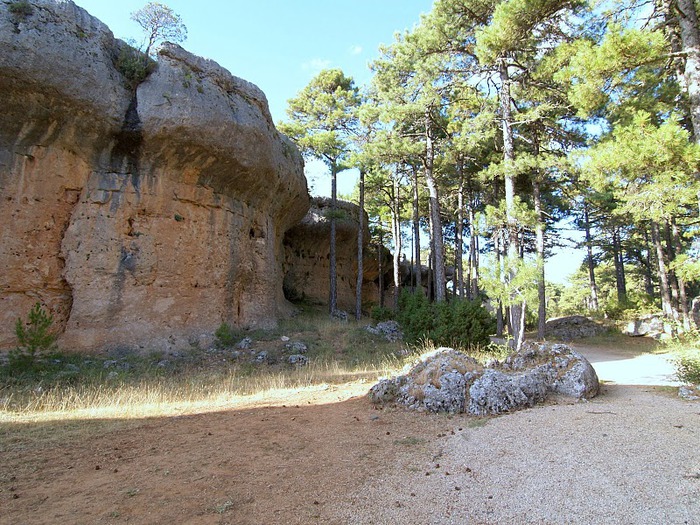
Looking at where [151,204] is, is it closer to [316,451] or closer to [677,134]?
[316,451]

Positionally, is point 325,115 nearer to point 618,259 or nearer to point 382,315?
point 382,315

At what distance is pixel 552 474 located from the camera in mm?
3264

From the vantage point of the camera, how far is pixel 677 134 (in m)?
6.79

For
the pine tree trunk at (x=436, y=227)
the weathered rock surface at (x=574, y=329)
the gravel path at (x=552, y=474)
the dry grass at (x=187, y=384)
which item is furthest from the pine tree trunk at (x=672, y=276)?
the gravel path at (x=552, y=474)

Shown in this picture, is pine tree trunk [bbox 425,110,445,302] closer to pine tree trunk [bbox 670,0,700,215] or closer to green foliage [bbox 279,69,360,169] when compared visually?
green foliage [bbox 279,69,360,169]

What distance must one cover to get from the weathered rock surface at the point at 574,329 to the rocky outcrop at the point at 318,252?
40.2ft

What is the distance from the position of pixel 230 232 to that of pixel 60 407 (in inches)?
313

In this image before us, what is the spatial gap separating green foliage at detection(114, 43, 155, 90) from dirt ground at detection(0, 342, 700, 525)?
932cm

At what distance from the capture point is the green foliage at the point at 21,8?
356 inches

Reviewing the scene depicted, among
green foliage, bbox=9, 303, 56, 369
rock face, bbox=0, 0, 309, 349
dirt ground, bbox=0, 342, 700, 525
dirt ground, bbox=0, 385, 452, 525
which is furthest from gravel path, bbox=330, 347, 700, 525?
rock face, bbox=0, 0, 309, 349

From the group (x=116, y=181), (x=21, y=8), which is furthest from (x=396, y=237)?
(x=21, y=8)

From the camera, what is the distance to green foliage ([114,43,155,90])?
428 inches

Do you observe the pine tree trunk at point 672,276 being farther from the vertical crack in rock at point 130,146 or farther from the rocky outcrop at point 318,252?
the vertical crack in rock at point 130,146

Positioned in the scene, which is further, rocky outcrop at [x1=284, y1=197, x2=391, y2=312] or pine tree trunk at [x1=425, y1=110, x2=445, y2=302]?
rocky outcrop at [x1=284, y1=197, x2=391, y2=312]
